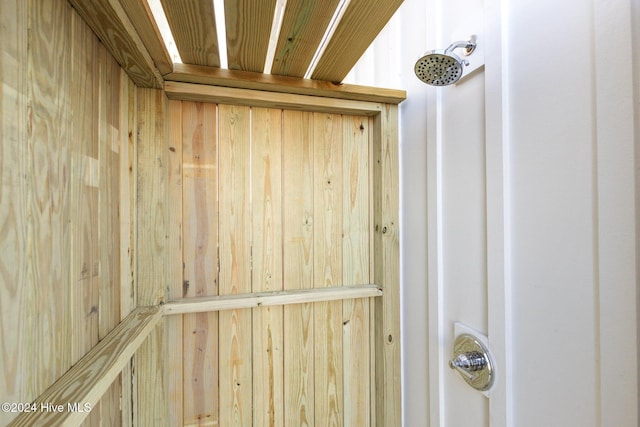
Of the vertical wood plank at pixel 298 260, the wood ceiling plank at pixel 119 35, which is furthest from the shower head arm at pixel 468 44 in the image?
the wood ceiling plank at pixel 119 35

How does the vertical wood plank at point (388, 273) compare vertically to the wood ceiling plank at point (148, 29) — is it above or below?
below

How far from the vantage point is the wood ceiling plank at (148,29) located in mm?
616

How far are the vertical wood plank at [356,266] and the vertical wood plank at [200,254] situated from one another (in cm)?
59

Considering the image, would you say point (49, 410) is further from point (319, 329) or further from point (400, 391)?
point (400, 391)

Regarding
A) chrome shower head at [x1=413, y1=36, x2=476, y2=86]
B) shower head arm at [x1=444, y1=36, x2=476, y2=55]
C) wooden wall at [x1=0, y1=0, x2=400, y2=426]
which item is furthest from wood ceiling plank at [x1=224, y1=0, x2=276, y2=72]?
shower head arm at [x1=444, y1=36, x2=476, y2=55]

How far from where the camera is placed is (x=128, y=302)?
0.90 m

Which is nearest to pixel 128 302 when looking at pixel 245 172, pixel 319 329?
pixel 245 172

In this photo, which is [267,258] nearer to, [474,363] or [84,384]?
[84,384]

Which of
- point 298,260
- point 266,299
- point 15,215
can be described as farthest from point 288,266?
point 15,215

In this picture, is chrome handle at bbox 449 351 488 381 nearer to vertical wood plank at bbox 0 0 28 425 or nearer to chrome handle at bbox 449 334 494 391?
chrome handle at bbox 449 334 494 391

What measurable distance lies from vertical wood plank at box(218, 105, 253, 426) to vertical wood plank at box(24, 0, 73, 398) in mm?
553

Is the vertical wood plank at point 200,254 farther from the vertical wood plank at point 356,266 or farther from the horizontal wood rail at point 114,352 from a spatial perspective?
the vertical wood plank at point 356,266

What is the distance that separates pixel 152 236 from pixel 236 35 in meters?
0.75

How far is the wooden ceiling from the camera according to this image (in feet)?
2.17
